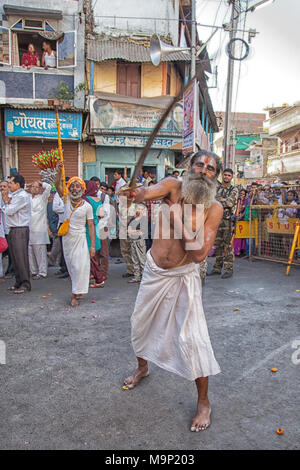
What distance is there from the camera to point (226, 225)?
7.52 meters

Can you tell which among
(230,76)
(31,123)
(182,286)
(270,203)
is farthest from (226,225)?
(31,123)

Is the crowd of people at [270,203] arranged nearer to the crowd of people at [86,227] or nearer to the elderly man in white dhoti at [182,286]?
the crowd of people at [86,227]

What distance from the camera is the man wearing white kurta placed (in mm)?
7559

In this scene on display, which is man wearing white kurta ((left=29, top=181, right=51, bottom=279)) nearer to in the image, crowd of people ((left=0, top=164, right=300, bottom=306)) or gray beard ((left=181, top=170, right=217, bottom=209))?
crowd of people ((left=0, top=164, right=300, bottom=306))

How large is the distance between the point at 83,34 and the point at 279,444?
15189 mm

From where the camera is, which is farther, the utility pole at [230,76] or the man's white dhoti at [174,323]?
the utility pole at [230,76]

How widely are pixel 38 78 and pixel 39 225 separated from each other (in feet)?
28.3

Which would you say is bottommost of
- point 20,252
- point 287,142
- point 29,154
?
point 20,252

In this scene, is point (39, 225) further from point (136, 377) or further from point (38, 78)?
point (38, 78)

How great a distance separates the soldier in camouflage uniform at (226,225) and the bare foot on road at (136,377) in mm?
4494

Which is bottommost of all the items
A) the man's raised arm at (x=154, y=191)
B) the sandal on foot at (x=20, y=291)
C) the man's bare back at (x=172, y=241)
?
the sandal on foot at (x=20, y=291)

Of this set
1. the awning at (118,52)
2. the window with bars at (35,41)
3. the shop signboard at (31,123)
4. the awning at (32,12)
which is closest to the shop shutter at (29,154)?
the shop signboard at (31,123)

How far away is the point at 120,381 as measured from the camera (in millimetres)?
3283

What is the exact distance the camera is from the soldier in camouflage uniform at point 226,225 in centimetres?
722
